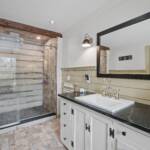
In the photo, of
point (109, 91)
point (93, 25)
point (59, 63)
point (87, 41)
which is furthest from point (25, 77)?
point (109, 91)

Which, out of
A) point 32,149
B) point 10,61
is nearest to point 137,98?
point 32,149

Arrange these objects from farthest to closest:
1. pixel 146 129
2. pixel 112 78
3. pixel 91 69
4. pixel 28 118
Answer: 1. pixel 28 118
2. pixel 91 69
3. pixel 112 78
4. pixel 146 129

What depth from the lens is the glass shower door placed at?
2846 millimetres

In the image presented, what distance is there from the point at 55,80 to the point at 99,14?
6.11 feet

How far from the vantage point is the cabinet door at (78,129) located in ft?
4.79

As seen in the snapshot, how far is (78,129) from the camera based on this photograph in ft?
5.01

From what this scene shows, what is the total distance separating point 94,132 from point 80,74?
1.29 metres

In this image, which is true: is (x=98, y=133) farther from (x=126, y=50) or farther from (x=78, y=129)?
(x=126, y=50)

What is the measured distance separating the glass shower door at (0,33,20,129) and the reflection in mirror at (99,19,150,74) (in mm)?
2276

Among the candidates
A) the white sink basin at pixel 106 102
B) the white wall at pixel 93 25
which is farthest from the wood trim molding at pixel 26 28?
the white sink basin at pixel 106 102

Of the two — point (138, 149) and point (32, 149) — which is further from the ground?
point (138, 149)

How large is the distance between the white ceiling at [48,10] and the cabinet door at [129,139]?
5.71 ft

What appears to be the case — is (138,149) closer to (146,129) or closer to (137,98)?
(146,129)

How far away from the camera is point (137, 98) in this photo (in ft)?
4.82
